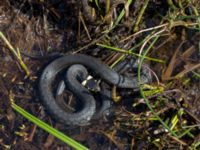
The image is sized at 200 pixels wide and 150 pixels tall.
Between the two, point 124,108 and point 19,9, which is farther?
point 19,9

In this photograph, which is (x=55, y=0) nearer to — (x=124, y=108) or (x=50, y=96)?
(x=50, y=96)

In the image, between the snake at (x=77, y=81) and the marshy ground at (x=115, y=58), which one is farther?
the snake at (x=77, y=81)

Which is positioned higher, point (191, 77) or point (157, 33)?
point (157, 33)

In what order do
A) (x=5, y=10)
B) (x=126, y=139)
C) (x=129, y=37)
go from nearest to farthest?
(x=126, y=139), (x=129, y=37), (x=5, y=10)

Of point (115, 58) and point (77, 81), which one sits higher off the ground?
point (115, 58)

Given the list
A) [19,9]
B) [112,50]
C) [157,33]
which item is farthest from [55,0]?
[157,33]

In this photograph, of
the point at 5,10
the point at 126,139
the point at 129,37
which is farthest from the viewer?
the point at 5,10

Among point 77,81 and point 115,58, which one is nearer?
point 115,58

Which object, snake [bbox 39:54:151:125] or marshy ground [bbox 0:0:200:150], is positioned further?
snake [bbox 39:54:151:125]
